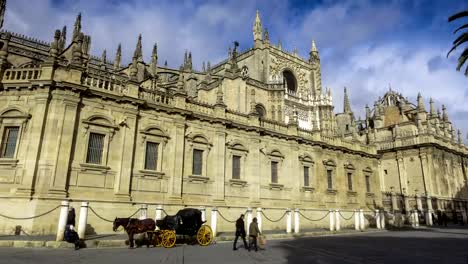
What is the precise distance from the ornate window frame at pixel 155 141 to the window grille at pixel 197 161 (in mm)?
2233

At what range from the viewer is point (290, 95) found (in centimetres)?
4797

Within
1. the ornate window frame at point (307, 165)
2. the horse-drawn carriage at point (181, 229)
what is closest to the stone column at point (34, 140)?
the horse-drawn carriage at point (181, 229)

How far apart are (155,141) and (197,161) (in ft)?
10.4

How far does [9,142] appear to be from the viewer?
15.6 m

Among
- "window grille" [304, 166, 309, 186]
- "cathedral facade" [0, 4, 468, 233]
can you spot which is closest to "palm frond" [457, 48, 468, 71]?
"cathedral facade" [0, 4, 468, 233]

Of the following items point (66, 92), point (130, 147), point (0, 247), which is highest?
point (66, 92)

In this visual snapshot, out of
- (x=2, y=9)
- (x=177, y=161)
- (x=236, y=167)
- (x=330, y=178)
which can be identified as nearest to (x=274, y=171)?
(x=236, y=167)

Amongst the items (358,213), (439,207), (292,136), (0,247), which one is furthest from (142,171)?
(439,207)

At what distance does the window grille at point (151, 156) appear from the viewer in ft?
59.7

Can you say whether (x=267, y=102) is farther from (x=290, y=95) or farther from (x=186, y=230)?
(x=186, y=230)

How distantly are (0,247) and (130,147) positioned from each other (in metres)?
7.65

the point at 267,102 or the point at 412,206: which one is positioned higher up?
the point at 267,102

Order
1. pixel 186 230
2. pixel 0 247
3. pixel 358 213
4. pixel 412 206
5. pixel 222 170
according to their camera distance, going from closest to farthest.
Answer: pixel 0 247 < pixel 186 230 < pixel 222 170 < pixel 358 213 < pixel 412 206

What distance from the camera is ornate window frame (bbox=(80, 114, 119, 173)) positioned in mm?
16062
